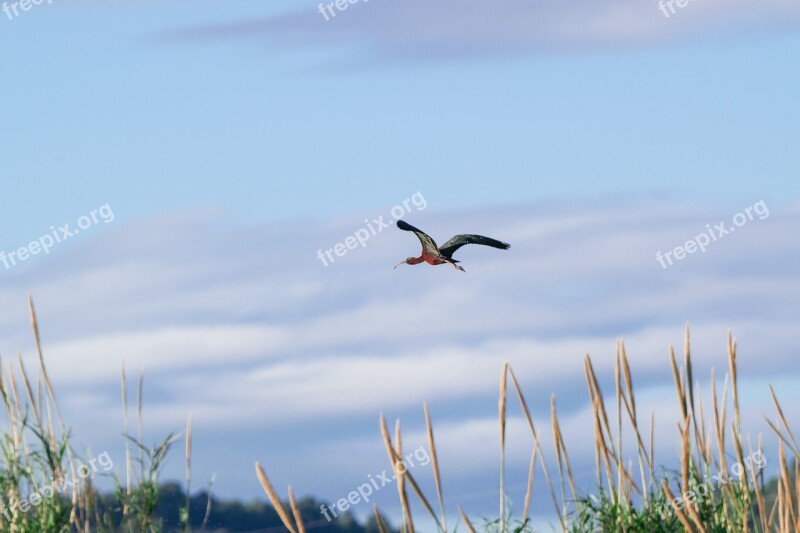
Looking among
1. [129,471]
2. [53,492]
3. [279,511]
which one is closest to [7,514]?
[53,492]

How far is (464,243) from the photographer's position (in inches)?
212

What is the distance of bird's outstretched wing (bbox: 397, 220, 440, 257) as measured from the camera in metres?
5.57

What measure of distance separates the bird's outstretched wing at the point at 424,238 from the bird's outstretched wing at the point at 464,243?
0.08m

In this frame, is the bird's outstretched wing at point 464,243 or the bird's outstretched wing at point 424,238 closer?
the bird's outstretched wing at point 464,243

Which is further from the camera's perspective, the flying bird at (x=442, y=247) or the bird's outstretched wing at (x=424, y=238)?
the bird's outstretched wing at (x=424, y=238)

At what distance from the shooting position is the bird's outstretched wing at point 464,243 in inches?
206

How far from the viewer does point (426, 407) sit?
14.9ft

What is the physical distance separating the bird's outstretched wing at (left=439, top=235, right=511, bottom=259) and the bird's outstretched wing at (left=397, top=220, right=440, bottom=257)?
77 mm

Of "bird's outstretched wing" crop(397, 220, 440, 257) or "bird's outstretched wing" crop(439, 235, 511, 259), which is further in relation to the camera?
"bird's outstretched wing" crop(397, 220, 440, 257)

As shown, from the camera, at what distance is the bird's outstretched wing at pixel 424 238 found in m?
5.57

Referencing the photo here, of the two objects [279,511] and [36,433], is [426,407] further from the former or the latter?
[36,433]

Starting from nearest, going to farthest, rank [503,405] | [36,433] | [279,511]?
[279,511]
[503,405]
[36,433]

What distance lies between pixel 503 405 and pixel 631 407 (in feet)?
2.51

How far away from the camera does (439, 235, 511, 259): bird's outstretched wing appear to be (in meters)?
5.23
